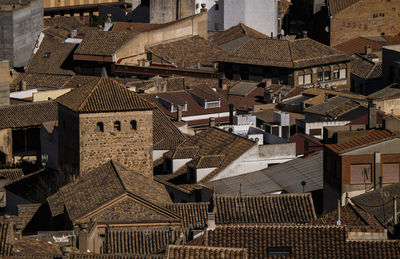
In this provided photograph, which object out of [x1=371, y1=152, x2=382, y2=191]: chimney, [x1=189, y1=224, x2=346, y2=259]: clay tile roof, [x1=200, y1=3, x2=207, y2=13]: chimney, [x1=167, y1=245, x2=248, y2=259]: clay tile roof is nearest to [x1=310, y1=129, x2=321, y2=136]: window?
[x1=371, y1=152, x2=382, y2=191]: chimney

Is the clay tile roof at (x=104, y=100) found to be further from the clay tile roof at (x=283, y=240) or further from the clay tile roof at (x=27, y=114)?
the clay tile roof at (x=283, y=240)

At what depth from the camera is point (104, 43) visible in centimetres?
9725

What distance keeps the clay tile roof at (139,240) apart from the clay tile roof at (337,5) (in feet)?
229

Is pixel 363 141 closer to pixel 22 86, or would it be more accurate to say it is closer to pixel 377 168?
pixel 377 168

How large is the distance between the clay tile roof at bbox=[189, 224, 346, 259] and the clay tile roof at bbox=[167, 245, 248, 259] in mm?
1583

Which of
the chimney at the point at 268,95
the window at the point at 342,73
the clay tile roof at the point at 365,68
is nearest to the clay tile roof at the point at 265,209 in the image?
the chimney at the point at 268,95

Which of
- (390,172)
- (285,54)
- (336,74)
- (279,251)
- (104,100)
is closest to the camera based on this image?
(279,251)

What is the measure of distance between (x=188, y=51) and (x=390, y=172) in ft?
159

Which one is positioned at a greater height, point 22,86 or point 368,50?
point 368,50

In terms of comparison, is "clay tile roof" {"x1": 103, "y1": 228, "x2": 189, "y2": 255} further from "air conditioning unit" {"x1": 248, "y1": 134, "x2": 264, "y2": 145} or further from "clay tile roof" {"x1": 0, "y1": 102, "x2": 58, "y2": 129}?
"clay tile roof" {"x1": 0, "y1": 102, "x2": 58, "y2": 129}

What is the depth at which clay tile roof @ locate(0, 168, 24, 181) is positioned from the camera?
6651 cm

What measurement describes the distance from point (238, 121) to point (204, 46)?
102 feet

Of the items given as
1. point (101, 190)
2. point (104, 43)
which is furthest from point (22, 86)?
point (101, 190)

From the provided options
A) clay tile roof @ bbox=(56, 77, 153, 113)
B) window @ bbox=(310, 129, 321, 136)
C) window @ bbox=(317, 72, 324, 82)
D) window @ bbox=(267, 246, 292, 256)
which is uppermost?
clay tile roof @ bbox=(56, 77, 153, 113)
